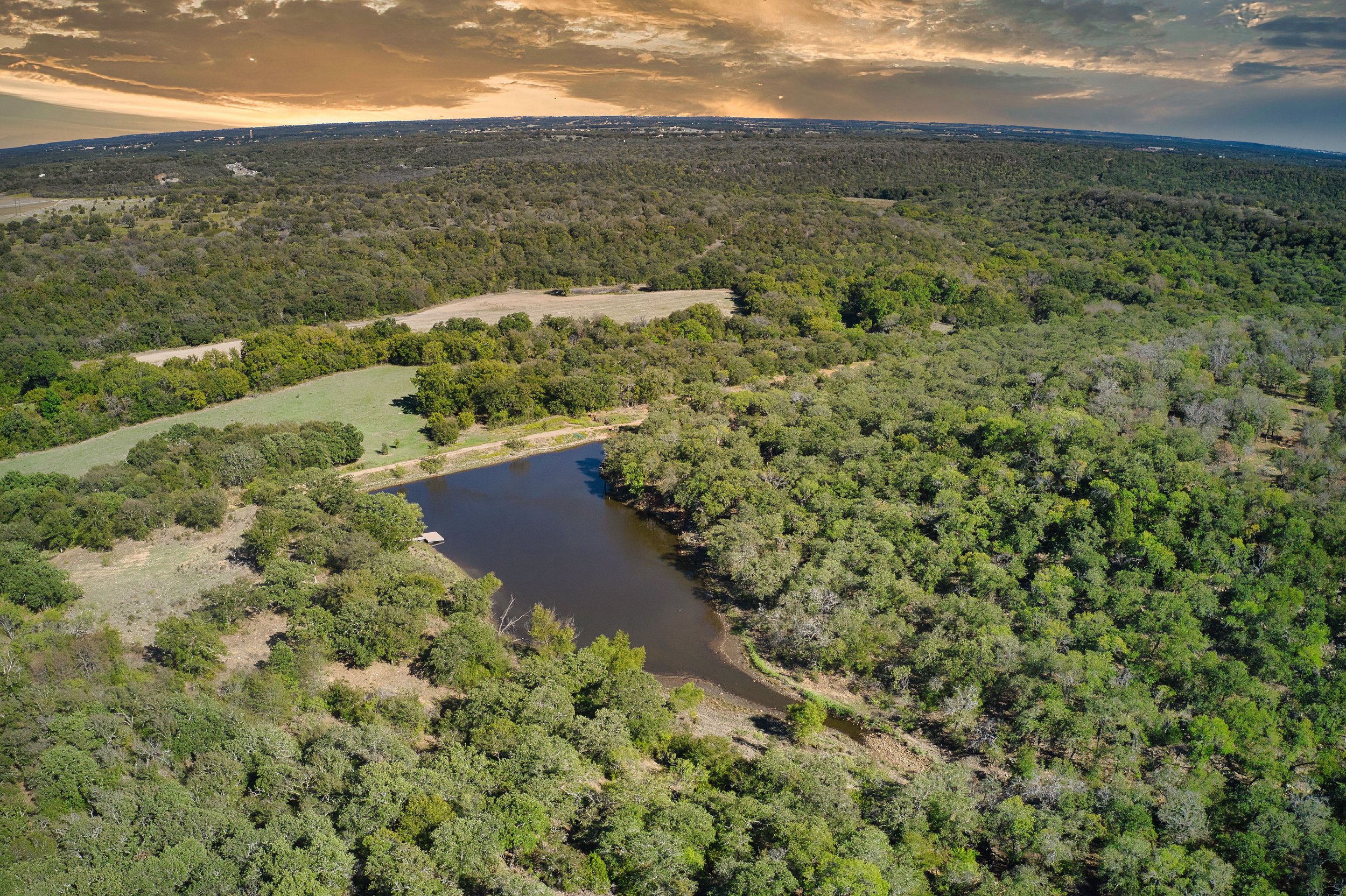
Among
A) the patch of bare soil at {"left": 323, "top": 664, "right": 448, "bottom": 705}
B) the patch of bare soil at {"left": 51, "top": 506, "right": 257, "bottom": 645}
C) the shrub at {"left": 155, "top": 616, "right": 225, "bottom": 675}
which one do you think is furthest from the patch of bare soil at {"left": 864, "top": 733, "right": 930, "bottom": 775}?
the patch of bare soil at {"left": 51, "top": 506, "right": 257, "bottom": 645}

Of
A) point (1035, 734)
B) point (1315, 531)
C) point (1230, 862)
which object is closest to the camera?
point (1230, 862)

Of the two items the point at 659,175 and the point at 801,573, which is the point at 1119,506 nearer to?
the point at 801,573

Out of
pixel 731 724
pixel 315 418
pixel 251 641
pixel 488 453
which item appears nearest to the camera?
pixel 731 724

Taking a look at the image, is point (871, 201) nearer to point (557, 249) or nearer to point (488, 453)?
point (557, 249)

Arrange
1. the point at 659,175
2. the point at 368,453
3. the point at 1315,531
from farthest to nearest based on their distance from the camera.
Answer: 1. the point at 659,175
2. the point at 368,453
3. the point at 1315,531

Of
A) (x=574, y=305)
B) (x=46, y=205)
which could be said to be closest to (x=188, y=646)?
(x=574, y=305)

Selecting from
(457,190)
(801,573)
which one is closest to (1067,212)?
(457,190)
